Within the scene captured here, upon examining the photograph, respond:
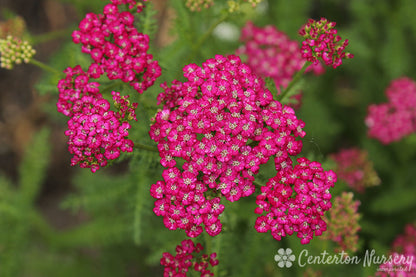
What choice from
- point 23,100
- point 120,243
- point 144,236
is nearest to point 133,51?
point 144,236

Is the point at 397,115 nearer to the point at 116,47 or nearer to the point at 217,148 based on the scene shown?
the point at 217,148

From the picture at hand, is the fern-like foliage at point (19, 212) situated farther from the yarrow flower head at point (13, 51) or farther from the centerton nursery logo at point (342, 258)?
the centerton nursery logo at point (342, 258)

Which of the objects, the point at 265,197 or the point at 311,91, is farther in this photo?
the point at 311,91

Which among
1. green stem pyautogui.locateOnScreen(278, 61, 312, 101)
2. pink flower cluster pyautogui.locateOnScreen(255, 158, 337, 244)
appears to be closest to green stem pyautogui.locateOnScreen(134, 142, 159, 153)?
pink flower cluster pyautogui.locateOnScreen(255, 158, 337, 244)

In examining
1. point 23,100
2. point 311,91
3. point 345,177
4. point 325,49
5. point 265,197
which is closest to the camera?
point 265,197

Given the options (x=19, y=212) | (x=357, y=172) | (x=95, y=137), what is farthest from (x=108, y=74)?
(x=357, y=172)

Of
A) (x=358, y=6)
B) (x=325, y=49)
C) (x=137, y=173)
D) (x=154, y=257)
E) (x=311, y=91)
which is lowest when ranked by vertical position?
(x=154, y=257)

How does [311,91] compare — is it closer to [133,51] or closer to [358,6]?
[358,6]

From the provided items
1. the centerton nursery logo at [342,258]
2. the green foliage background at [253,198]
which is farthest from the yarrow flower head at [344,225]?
the green foliage background at [253,198]

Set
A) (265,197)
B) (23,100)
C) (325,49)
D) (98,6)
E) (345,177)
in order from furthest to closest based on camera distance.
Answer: (23,100), (98,6), (345,177), (325,49), (265,197)
